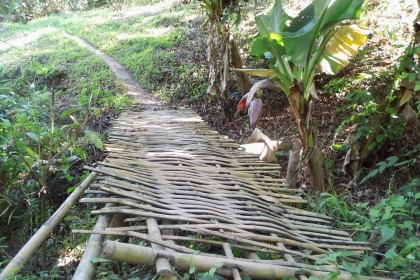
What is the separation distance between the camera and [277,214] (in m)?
2.46

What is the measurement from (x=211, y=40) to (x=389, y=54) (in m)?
2.52

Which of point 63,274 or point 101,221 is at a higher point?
point 101,221

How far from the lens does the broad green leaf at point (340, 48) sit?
3402 millimetres

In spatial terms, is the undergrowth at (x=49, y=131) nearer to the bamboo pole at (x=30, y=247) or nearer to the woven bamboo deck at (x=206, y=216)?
the woven bamboo deck at (x=206, y=216)

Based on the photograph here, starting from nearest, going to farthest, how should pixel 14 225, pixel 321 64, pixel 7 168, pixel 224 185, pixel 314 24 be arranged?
pixel 224 185 → pixel 314 24 → pixel 321 64 → pixel 7 168 → pixel 14 225

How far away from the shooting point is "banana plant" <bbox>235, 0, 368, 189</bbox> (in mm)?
2932

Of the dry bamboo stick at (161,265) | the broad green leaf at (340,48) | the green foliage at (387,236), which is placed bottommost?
the green foliage at (387,236)

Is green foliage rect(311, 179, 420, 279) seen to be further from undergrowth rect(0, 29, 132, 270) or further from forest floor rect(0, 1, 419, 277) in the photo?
undergrowth rect(0, 29, 132, 270)

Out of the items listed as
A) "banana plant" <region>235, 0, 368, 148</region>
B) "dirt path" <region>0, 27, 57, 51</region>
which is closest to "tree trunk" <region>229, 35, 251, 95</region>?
"banana plant" <region>235, 0, 368, 148</region>

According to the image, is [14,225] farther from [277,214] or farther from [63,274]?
[277,214]

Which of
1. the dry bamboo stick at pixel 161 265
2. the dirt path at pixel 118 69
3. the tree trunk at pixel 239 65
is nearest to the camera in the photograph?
the dry bamboo stick at pixel 161 265

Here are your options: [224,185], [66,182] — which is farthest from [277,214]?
[66,182]

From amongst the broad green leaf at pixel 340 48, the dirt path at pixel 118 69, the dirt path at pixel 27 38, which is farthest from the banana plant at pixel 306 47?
the dirt path at pixel 27 38

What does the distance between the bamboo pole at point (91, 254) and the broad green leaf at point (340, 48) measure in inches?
97.0
